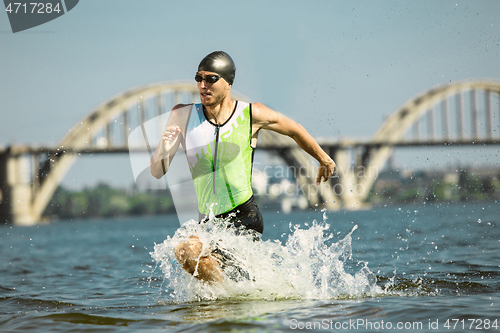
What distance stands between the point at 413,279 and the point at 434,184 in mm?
81535

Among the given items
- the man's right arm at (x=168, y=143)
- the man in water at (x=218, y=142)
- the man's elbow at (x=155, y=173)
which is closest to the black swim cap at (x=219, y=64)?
the man in water at (x=218, y=142)

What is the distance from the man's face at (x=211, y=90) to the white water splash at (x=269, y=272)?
899mm

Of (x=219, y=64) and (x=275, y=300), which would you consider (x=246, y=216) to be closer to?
(x=275, y=300)

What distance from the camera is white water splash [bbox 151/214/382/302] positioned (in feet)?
12.4

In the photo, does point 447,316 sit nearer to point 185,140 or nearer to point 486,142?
point 185,140

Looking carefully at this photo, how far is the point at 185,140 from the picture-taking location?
3.53 meters

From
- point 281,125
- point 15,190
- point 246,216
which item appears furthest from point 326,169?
point 15,190

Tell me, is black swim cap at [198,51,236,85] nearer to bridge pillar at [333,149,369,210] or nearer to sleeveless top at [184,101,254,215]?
sleeveless top at [184,101,254,215]

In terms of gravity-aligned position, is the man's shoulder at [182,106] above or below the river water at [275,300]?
above

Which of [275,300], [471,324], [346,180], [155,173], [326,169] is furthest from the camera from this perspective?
[346,180]

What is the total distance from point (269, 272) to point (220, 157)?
1.27 meters

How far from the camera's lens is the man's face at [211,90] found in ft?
11.3

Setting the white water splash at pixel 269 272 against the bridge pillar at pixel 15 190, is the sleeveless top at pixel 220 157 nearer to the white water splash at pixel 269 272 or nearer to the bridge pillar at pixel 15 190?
the white water splash at pixel 269 272

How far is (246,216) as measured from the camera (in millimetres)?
3648
